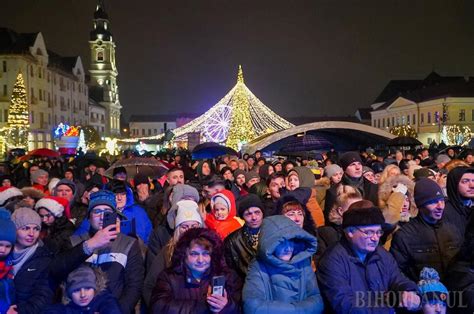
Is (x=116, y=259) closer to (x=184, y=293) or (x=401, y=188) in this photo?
(x=184, y=293)

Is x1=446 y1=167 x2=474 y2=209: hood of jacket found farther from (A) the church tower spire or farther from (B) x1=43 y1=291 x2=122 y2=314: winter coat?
(A) the church tower spire

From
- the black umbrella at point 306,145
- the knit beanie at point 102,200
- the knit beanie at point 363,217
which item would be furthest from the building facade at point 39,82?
the knit beanie at point 363,217

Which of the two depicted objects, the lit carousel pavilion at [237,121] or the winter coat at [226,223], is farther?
the lit carousel pavilion at [237,121]

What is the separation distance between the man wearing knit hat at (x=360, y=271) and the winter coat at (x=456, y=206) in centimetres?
147

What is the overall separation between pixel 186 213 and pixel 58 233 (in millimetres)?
1945

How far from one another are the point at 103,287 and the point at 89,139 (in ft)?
206

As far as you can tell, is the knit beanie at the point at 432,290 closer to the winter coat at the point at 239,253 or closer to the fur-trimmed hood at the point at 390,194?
the winter coat at the point at 239,253

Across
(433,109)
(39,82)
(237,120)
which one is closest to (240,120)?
(237,120)

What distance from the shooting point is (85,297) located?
3936mm

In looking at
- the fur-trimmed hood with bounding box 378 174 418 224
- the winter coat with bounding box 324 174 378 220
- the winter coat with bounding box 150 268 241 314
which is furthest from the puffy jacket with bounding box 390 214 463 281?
the winter coat with bounding box 324 174 378 220

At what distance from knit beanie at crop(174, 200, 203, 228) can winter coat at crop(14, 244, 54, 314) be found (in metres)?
1.18

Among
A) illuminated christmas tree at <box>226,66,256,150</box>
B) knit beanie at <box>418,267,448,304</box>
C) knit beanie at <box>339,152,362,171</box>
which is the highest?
illuminated christmas tree at <box>226,66,256,150</box>

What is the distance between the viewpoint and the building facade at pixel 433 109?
6669 cm

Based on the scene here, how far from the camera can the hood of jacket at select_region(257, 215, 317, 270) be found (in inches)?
151
